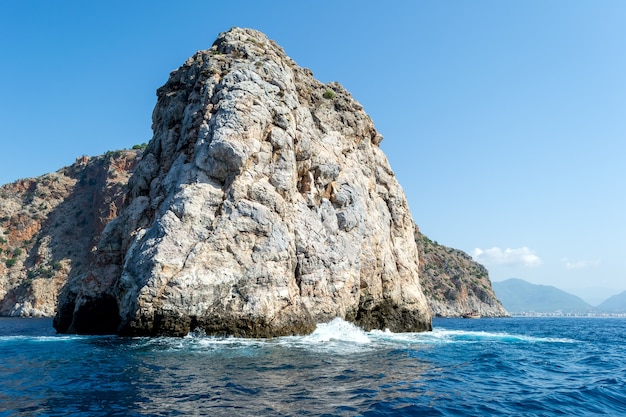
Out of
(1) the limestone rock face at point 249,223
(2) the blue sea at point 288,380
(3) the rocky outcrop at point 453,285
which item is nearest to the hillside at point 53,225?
(3) the rocky outcrop at point 453,285

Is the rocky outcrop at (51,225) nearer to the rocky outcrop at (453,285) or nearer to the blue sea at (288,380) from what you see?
the blue sea at (288,380)

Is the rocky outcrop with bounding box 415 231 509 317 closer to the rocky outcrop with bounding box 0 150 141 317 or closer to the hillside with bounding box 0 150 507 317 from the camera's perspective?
the hillside with bounding box 0 150 507 317

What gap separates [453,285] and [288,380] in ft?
407

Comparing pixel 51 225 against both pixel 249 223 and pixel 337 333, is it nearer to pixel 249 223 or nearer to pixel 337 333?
pixel 249 223

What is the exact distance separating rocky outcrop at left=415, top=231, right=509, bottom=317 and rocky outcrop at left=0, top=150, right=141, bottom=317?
86846 millimetres

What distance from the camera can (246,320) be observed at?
78.8 ft

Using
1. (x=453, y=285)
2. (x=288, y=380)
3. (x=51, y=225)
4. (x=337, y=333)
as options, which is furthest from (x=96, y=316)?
(x=453, y=285)

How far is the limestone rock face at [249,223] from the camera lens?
78.7 ft

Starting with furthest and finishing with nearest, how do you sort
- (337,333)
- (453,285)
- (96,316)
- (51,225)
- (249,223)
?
(453,285) < (51,225) < (96,316) < (337,333) < (249,223)

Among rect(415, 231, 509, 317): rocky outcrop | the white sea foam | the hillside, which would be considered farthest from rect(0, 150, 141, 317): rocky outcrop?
rect(415, 231, 509, 317): rocky outcrop

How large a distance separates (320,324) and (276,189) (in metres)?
9.75

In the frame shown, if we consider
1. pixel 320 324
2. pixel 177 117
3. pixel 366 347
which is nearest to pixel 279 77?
pixel 177 117

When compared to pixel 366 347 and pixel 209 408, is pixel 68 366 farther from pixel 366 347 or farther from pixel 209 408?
pixel 366 347

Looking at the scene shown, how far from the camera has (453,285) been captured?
420 ft
